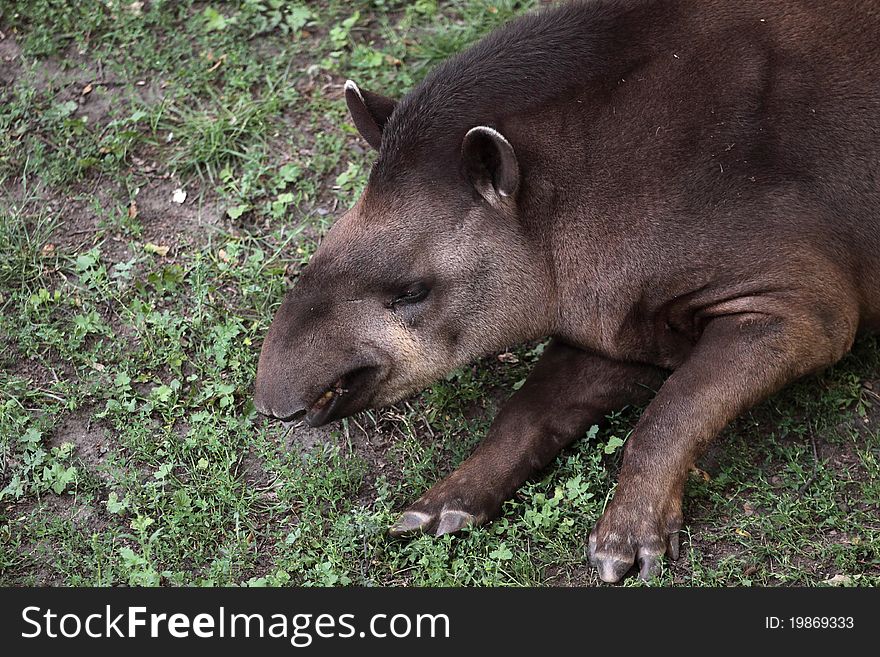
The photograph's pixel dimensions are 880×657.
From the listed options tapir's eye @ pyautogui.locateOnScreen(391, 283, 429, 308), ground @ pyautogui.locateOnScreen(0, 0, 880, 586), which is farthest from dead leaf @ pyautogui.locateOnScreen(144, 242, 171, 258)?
tapir's eye @ pyautogui.locateOnScreen(391, 283, 429, 308)

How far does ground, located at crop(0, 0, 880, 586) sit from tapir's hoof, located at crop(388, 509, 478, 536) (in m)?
0.06

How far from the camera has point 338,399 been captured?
16.9ft

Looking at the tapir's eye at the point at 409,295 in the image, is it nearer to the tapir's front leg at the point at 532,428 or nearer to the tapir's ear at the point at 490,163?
the tapir's ear at the point at 490,163

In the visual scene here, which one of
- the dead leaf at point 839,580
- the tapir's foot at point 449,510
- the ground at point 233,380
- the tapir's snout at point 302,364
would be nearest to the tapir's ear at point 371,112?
the tapir's snout at point 302,364

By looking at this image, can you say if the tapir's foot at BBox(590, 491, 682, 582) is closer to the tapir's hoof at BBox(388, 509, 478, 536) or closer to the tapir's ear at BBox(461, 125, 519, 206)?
the tapir's hoof at BBox(388, 509, 478, 536)

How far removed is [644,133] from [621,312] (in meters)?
0.79

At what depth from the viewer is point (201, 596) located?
4.78 meters

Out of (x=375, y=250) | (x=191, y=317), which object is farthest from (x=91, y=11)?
(x=375, y=250)

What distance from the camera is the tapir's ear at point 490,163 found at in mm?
4703

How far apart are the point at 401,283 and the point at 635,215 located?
1045 millimetres

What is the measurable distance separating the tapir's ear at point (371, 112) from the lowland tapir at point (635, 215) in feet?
0.65

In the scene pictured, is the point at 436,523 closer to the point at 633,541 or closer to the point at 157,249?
the point at 633,541

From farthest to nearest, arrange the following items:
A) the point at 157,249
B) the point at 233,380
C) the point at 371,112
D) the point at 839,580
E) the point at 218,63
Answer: the point at 218,63 → the point at 157,249 → the point at 233,380 → the point at 371,112 → the point at 839,580

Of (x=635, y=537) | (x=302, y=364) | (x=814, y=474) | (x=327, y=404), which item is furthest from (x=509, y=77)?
(x=814, y=474)
